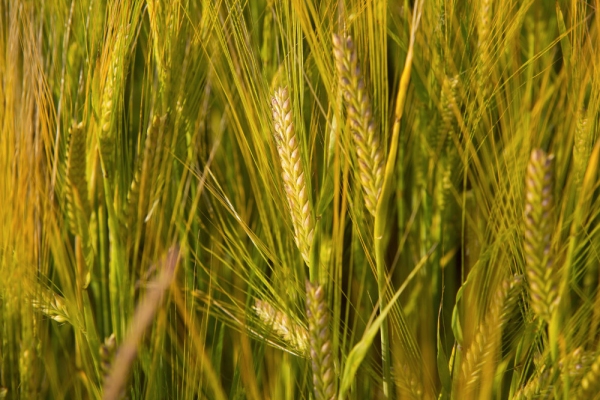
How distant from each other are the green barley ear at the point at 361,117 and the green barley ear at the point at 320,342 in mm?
102

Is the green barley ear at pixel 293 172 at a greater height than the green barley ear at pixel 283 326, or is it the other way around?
the green barley ear at pixel 293 172

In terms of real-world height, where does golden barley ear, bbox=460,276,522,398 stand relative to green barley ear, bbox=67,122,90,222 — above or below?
below

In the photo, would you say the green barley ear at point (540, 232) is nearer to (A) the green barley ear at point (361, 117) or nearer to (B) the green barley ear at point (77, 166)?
(A) the green barley ear at point (361, 117)

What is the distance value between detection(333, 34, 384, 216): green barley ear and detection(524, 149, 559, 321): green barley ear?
5.3 inches

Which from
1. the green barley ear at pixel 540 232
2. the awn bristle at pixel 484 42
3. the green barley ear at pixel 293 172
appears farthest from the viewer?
the awn bristle at pixel 484 42

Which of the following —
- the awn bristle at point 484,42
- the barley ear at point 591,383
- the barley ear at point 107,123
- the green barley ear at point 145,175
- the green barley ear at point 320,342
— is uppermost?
the awn bristle at point 484,42

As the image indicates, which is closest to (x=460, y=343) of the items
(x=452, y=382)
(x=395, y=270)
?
(x=452, y=382)

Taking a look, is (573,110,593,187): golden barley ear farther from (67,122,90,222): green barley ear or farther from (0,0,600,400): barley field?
(67,122,90,222): green barley ear

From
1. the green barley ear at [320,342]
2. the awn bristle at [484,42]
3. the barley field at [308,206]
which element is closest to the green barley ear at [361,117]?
the barley field at [308,206]

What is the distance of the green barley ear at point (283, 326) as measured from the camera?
2.22 feet

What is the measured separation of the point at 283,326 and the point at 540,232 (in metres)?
0.33

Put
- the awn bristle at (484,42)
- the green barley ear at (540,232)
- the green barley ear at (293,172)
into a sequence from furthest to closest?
the awn bristle at (484,42)
the green barley ear at (293,172)
the green barley ear at (540,232)

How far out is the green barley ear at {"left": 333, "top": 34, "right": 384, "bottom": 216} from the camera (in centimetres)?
54

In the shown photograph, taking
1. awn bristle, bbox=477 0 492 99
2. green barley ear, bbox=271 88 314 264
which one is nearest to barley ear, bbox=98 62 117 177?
green barley ear, bbox=271 88 314 264
